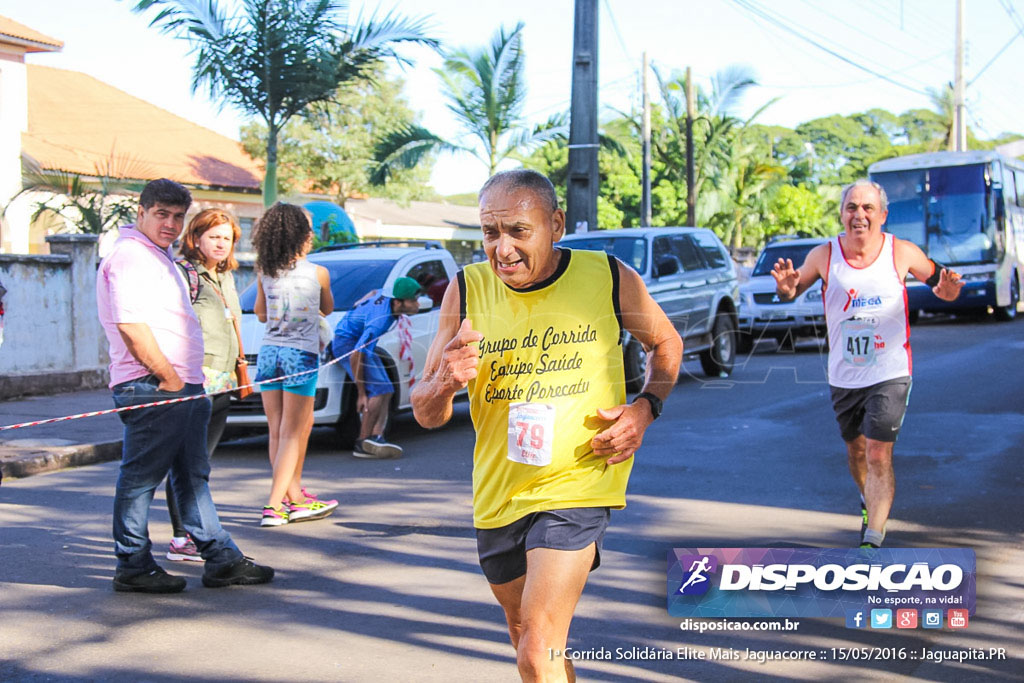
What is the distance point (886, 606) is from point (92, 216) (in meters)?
12.9

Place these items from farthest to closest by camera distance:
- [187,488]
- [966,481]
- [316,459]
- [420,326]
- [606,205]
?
[606,205] → [420,326] → [316,459] → [966,481] → [187,488]

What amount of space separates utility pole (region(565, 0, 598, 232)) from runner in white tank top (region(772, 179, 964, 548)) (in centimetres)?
1091

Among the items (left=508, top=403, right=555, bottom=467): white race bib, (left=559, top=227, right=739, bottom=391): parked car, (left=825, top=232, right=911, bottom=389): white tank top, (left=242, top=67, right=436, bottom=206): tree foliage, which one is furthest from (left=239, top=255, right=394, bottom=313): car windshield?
(left=242, top=67, right=436, bottom=206): tree foliage

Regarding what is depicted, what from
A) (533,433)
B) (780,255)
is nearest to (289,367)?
(533,433)

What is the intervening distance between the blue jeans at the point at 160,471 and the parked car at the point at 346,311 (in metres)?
3.68

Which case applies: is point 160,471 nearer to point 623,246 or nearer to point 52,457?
point 52,457

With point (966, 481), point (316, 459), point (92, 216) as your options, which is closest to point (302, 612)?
point (316, 459)

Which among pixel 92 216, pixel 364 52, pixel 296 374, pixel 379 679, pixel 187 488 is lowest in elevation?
pixel 379 679

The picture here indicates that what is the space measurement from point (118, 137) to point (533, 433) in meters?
31.7

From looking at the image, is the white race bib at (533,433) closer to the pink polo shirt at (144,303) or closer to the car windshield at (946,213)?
the pink polo shirt at (144,303)

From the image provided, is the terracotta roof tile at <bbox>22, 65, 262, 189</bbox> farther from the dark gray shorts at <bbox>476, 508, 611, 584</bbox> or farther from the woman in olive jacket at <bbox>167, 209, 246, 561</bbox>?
the dark gray shorts at <bbox>476, 508, 611, 584</bbox>

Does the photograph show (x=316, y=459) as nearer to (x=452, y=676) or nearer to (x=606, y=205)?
(x=452, y=676)

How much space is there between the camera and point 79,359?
44.9ft

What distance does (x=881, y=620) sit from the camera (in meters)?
4.76
